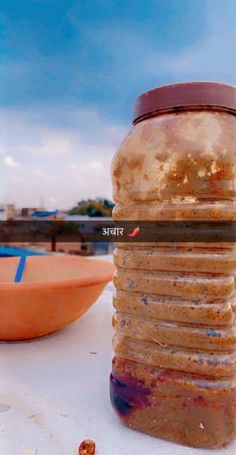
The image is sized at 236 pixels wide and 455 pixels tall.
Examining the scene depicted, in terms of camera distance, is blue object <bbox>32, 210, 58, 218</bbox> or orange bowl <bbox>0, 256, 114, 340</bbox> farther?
blue object <bbox>32, 210, 58, 218</bbox>

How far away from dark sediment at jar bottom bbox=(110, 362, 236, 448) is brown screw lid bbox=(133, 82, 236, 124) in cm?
37

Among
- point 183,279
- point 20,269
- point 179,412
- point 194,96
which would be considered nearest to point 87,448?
point 179,412

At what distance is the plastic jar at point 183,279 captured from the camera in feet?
1.56

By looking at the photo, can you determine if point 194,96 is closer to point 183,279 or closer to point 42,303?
point 183,279

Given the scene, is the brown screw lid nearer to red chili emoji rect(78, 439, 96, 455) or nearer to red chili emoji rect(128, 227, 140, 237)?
red chili emoji rect(128, 227, 140, 237)

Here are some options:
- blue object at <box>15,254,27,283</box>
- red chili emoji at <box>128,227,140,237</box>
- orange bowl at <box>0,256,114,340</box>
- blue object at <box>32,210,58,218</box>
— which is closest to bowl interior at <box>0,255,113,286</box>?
blue object at <box>15,254,27,283</box>

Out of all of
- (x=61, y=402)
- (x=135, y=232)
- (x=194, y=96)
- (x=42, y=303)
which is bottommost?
(x=61, y=402)

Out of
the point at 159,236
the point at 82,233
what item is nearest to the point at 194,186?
the point at 159,236

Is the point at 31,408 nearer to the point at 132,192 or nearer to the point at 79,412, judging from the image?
the point at 79,412

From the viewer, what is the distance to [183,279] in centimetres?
49

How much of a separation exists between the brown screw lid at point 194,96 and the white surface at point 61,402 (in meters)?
0.46

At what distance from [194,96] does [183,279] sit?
25cm

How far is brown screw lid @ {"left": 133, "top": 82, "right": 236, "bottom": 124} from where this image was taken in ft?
1.61

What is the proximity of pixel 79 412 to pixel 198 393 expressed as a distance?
7.4 inches
